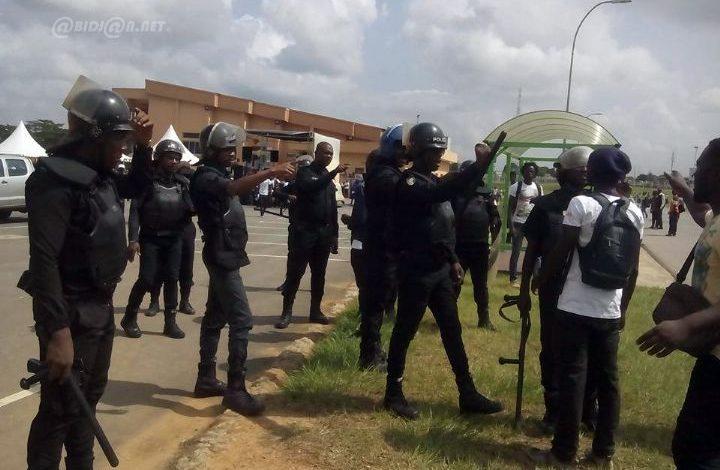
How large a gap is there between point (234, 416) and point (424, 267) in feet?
5.05

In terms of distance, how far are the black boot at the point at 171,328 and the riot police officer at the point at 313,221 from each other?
1090 millimetres

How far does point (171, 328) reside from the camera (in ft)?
20.7

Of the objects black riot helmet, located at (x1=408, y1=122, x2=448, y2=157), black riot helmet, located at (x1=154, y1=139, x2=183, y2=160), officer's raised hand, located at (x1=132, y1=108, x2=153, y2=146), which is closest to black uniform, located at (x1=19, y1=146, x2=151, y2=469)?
officer's raised hand, located at (x1=132, y1=108, x2=153, y2=146)

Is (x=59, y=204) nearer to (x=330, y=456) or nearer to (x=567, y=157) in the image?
(x=330, y=456)

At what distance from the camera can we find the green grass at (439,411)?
3.73 m

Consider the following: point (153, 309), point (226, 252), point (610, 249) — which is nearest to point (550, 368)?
point (610, 249)

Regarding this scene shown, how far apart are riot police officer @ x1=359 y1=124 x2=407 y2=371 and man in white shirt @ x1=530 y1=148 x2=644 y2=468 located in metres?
→ 1.38

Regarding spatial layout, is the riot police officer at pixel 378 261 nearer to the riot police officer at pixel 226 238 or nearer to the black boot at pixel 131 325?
the riot police officer at pixel 226 238

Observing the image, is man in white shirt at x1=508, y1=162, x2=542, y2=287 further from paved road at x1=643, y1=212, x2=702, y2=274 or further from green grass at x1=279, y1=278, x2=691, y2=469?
paved road at x1=643, y1=212, x2=702, y2=274

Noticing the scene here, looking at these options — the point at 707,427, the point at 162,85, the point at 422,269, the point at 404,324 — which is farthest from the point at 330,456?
the point at 162,85

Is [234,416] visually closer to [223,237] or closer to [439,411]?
[223,237]

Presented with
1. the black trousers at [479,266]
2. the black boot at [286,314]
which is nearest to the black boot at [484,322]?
the black trousers at [479,266]

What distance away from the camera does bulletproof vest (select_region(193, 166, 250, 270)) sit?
14.3 feet

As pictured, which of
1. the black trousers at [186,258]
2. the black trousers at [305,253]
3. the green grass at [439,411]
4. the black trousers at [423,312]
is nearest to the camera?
the green grass at [439,411]
